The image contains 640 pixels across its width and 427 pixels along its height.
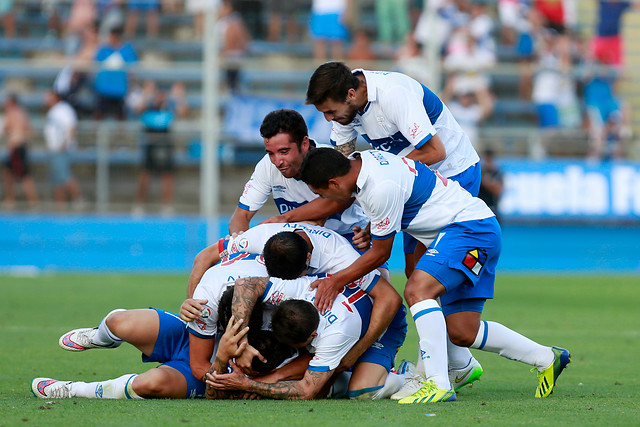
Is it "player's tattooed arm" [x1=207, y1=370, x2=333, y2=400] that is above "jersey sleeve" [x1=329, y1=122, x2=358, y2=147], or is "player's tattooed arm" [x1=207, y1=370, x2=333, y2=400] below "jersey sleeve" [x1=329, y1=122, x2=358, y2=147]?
A: below

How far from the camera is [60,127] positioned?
17.9 metres

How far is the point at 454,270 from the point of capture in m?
6.07

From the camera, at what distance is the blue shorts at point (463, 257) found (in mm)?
6039

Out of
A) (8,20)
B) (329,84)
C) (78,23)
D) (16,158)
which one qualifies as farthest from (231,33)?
(329,84)

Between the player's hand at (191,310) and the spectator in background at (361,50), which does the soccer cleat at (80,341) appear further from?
the spectator in background at (361,50)

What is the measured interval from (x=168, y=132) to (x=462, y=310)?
42.2 feet

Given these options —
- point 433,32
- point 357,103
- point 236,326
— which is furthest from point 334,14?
point 236,326

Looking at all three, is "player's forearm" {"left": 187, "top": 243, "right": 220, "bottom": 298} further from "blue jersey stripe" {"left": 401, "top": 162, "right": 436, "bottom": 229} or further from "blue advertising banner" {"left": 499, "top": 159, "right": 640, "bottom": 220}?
"blue advertising banner" {"left": 499, "top": 159, "right": 640, "bottom": 220}

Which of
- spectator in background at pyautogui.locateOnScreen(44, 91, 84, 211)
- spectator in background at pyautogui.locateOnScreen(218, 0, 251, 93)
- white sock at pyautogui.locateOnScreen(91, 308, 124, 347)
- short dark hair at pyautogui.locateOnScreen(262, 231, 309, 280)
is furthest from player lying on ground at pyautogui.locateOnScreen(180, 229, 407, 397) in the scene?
spectator in background at pyautogui.locateOnScreen(218, 0, 251, 93)

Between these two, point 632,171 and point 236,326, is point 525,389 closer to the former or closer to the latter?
point 236,326

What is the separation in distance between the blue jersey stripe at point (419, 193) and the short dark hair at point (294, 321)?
90 cm

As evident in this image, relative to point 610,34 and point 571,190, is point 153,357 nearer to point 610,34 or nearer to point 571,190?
point 571,190

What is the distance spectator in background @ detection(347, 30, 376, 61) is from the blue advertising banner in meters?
4.06

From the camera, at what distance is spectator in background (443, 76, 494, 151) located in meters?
19.0
